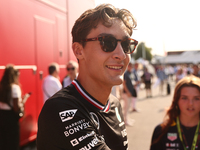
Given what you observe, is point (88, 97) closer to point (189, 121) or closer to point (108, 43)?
point (108, 43)

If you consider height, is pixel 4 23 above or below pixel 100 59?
above

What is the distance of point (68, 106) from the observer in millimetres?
1064

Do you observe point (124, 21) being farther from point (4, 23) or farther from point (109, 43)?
point (4, 23)

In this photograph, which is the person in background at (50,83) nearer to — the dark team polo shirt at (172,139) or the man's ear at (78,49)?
the dark team polo shirt at (172,139)

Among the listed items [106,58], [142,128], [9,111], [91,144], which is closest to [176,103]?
[106,58]

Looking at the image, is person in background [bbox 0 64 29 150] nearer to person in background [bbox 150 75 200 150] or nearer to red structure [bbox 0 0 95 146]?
red structure [bbox 0 0 95 146]

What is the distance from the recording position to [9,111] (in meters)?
3.48

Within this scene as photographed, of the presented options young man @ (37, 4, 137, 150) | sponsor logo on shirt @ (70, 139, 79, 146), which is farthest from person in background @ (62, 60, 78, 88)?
sponsor logo on shirt @ (70, 139, 79, 146)

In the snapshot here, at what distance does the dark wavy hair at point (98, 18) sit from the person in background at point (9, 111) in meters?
2.41

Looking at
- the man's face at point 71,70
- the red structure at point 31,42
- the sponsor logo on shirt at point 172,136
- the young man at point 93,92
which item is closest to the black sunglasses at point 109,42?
the young man at point 93,92

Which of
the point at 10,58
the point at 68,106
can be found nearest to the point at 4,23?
the point at 10,58

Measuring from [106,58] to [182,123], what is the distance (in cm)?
137

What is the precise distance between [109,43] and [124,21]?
196 millimetres

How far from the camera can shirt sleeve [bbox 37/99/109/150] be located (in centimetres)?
98
